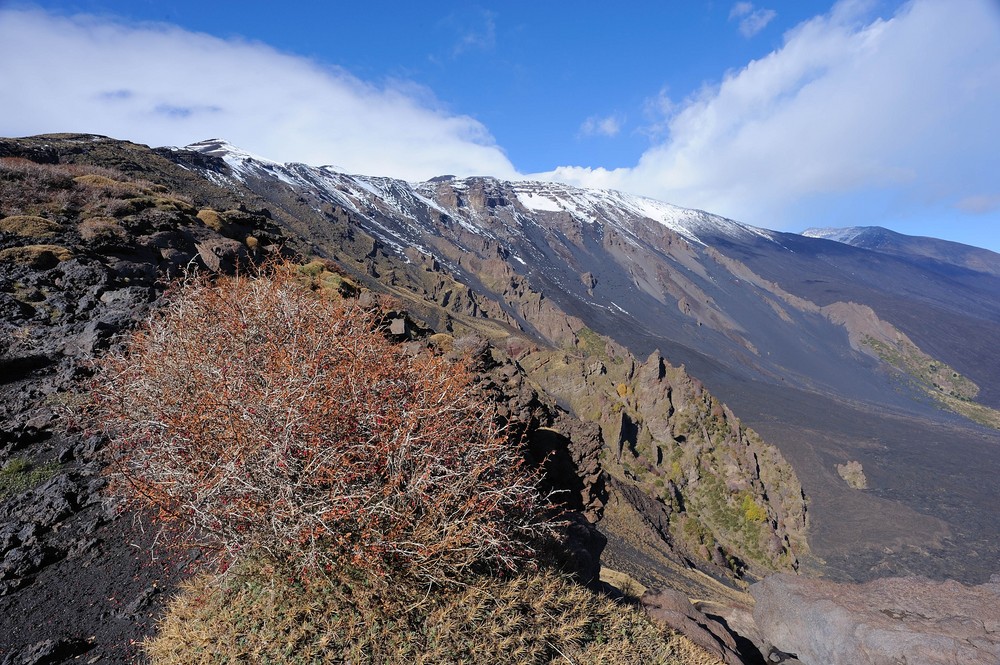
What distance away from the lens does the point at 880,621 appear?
938 cm

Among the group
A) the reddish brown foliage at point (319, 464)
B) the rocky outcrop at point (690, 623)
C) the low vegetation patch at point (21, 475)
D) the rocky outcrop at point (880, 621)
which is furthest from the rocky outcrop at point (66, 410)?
the rocky outcrop at point (880, 621)

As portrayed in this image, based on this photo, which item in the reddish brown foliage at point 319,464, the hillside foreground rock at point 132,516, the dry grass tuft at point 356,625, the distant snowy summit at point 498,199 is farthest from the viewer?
the distant snowy summit at point 498,199

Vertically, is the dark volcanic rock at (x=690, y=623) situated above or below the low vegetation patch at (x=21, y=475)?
below

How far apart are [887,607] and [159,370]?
49.7 ft

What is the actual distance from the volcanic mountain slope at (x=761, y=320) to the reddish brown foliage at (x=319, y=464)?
26.6 m

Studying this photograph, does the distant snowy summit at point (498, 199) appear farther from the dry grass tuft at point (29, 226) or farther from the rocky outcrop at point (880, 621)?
the rocky outcrop at point (880, 621)

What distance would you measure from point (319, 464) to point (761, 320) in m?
104

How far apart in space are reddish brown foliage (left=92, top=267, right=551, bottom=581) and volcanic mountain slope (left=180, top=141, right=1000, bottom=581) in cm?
2658

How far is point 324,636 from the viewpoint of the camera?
3.34 m

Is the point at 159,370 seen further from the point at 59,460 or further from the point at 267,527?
the point at 267,527

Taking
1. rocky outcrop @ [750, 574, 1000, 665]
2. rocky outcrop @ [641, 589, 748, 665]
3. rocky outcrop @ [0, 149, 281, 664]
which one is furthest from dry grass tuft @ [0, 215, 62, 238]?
rocky outcrop @ [750, 574, 1000, 665]

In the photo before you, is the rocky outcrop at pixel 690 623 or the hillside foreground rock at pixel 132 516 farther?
the rocky outcrop at pixel 690 623

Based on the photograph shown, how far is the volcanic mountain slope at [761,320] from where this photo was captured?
123 feet

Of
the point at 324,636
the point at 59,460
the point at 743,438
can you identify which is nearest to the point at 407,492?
the point at 324,636
